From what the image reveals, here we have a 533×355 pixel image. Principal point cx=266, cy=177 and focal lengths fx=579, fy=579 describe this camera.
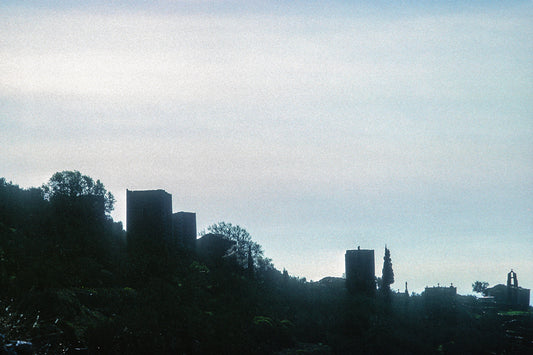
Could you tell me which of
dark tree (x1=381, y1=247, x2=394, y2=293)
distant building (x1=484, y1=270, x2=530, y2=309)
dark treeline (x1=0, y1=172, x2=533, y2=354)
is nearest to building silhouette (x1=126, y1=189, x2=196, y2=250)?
dark treeline (x1=0, y1=172, x2=533, y2=354)

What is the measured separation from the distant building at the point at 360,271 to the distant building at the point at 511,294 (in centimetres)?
1798

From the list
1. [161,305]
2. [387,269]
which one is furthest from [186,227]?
[161,305]

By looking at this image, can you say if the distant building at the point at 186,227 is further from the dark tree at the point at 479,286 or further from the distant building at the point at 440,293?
the dark tree at the point at 479,286

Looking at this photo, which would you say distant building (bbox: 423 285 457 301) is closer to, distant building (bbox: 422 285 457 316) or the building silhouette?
distant building (bbox: 422 285 457 316)

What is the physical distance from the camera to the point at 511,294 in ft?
269

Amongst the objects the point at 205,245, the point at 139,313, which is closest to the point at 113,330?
the point at 139,313

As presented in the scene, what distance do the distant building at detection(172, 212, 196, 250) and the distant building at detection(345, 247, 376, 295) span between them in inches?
917

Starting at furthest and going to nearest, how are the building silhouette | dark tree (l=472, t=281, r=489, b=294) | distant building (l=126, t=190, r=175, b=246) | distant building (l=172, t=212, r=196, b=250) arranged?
dark tree (l=472, t=281, r=489, b=294) → distant building (l=172, t=212, r=196, b=250) → distant building (l=126, t=190, r=175, b=246) → the building silhouette

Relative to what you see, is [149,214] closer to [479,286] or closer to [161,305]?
[161,305]

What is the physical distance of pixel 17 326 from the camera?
22781 millimetres

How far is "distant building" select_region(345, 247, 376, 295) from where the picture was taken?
258 feet

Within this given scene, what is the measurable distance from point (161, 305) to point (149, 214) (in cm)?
2595

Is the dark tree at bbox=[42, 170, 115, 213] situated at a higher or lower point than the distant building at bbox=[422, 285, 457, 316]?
higher

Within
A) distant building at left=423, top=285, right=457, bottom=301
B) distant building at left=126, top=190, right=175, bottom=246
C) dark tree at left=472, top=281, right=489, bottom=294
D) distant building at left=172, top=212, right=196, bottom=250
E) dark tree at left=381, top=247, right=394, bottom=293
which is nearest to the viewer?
distant building at left=126, top=190, right=175, bottom=246
